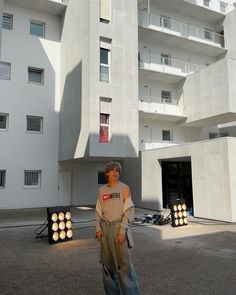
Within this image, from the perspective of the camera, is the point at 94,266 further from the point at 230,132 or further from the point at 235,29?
the point at 235,29

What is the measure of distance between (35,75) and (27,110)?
2.37 meters

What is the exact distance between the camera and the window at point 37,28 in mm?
19047

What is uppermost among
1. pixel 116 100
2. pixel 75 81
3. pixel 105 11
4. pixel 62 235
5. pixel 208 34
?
pixel 208 34

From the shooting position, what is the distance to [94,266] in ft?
21.0

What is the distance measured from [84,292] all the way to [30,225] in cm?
761

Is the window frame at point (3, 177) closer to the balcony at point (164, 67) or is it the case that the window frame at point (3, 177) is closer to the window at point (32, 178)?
the window at point (32, 178)

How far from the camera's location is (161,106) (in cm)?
2092

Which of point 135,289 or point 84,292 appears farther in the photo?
point 84,292

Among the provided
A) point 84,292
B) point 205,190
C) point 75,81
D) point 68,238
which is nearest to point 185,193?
point 205,190

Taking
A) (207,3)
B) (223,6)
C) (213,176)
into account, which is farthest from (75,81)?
(223,6)

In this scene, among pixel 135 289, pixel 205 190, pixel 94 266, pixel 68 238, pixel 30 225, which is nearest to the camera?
pixel 135 289

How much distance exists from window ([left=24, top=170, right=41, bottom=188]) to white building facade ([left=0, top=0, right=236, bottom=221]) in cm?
6

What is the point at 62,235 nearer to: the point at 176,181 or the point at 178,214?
the point at 178,214

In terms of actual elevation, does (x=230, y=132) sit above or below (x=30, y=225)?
above
